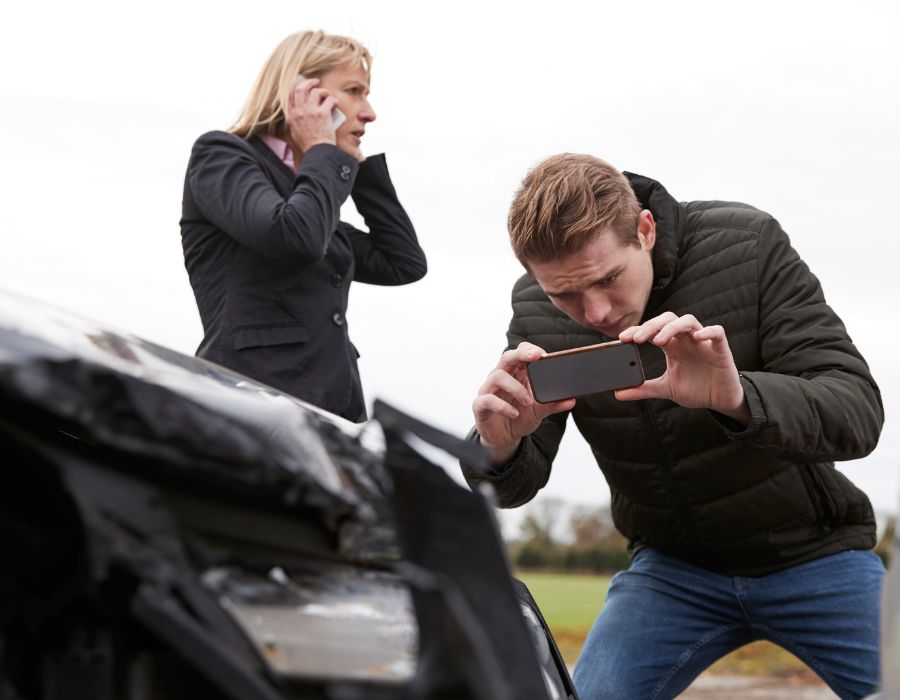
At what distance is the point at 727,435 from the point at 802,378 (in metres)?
0.23

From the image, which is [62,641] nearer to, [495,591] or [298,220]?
[495,591]

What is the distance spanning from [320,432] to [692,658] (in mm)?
1927

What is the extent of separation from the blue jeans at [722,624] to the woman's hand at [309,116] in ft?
5.04

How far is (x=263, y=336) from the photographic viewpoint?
110 inches

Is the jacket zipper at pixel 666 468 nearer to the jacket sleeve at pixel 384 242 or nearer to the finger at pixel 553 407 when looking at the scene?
the finger at pixel 553 407

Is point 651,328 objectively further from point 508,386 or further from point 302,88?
point 302,88

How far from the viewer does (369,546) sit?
113cm

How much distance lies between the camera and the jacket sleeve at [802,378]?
7.38 feet

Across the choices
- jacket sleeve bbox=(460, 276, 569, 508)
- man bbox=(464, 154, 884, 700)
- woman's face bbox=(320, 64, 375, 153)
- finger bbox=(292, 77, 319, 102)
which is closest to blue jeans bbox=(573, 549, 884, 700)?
man bbox=(464, 154, 884, 700)

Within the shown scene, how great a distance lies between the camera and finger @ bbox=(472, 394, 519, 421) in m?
2.32

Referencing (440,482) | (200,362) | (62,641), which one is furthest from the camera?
(200,362)

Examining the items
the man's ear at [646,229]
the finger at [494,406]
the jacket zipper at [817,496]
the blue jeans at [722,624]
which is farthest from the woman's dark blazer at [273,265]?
the jacket zipper at [817,496]

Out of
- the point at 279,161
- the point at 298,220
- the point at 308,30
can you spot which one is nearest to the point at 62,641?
the point at 298,220

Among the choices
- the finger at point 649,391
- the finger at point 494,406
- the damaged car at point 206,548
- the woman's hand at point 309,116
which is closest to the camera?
the damaged car at point 206,548
